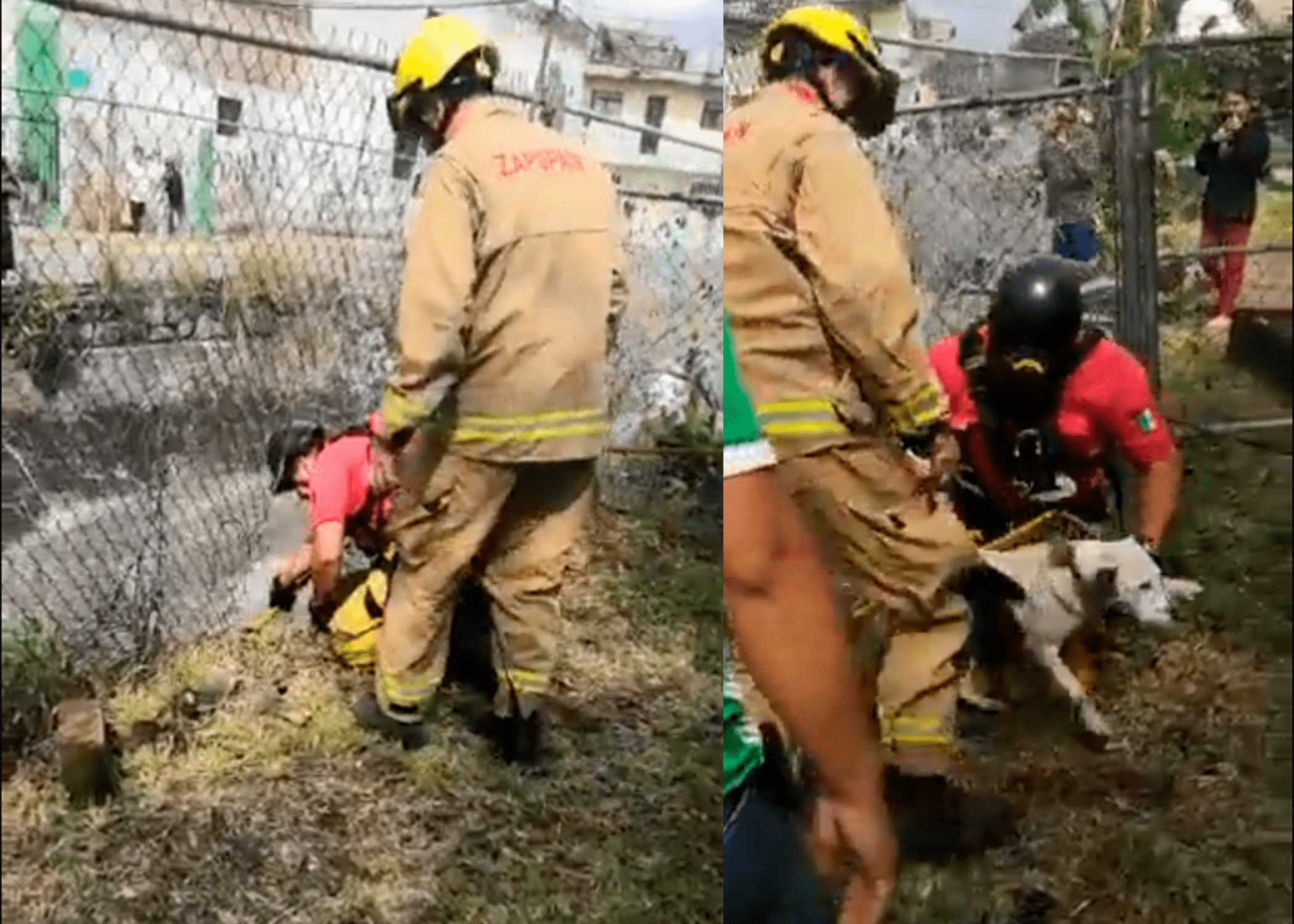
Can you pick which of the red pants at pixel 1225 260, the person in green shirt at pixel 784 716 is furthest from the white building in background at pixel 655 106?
the red pants at pixel 1225 260

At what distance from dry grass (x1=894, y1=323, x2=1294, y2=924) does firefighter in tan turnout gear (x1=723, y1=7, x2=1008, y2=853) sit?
8 cm

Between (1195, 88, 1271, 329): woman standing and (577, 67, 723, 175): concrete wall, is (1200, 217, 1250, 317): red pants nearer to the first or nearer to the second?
(1195, 88, 1271, 329): woman standing

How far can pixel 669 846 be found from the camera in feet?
6.65

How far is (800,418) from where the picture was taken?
187 centimetres

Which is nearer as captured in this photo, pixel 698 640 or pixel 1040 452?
pixel 1040 452

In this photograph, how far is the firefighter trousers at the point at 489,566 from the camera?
6.18 feet

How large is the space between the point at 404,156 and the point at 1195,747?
1.12 metres

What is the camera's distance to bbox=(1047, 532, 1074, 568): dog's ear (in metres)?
1.77

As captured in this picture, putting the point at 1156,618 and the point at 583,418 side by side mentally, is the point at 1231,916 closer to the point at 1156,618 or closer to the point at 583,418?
the point at 1156,618

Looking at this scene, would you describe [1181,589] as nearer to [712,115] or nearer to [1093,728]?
[1093,728]

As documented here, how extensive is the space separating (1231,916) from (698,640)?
698mm

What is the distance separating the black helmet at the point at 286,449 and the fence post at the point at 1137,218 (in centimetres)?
95

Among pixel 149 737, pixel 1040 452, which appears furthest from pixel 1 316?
pixel 1040 452

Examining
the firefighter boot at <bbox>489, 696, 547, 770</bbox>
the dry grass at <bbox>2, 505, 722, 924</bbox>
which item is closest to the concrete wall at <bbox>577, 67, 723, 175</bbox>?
the dry grass at <bbox>2, 505, 722, 924</bbox>
